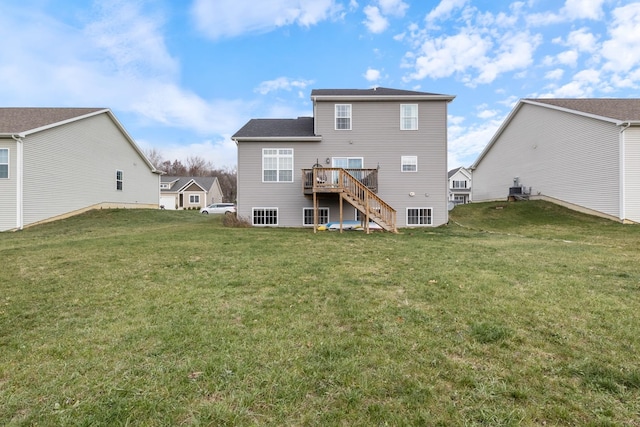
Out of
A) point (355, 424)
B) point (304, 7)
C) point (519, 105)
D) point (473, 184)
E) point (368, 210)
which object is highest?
point (304, 7)

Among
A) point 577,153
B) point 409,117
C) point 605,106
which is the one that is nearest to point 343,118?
point 409,117

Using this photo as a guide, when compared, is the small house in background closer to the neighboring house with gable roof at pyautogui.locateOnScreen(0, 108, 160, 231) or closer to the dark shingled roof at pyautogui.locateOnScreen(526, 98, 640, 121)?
the dark shingled roof at pyautogui.locateOnScreen(526, 98, 640, 121)

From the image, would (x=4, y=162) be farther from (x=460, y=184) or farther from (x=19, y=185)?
(x=460, y=184)

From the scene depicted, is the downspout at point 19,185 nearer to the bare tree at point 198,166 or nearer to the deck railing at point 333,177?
the deck railing at point 333,177

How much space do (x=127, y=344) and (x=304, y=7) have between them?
47.3 ft

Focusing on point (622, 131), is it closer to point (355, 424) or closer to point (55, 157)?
point (355, 424)

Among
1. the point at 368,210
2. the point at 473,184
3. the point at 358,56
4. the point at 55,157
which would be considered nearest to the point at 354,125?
the point at 358,56

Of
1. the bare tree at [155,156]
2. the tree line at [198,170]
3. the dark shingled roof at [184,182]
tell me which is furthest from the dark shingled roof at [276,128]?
the bare tree at [155,156]

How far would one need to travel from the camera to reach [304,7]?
1305 centimetres

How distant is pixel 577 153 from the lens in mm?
16922

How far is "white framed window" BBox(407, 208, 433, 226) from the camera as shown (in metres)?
15.9

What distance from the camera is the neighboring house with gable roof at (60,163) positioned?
14.1 meters

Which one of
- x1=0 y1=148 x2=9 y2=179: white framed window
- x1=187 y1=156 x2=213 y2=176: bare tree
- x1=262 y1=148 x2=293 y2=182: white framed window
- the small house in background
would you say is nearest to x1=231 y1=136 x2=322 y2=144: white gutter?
x1=262 y1=148 x2=293 y2=182: white framed window

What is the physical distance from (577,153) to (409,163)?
9947 mm
